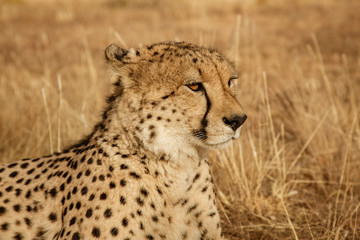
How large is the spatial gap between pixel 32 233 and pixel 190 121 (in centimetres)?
81

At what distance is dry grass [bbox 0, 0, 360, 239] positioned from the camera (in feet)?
10.3

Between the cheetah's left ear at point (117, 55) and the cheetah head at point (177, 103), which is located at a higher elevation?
the cheetah's left ear at point (117, 55)

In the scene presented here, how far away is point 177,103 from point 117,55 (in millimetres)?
396

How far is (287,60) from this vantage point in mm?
7160

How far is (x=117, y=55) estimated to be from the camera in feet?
7.94

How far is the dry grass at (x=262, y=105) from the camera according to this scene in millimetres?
3141

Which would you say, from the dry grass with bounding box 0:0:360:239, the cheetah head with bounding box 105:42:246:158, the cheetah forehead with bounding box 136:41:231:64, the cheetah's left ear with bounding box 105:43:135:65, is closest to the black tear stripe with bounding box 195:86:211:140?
the cheetah head with bounding box 105:42:246:158

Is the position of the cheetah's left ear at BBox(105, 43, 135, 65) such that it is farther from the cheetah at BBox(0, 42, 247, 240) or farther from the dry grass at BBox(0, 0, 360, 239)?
the dry grass at BBox(0, 0, 360, 239)

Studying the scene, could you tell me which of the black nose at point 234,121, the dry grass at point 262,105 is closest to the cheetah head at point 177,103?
the black nose at point 234,121

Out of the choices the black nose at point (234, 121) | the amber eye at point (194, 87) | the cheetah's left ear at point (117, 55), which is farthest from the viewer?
the cheetah's left ear at point (117, 55)

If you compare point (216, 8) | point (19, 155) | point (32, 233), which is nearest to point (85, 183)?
point (32, 233)

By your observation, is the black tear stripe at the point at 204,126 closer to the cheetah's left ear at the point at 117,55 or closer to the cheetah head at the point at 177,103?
the cheetah head at the point at 177,103

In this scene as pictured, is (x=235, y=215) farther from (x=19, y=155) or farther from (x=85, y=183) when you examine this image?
(x=19, y=155)

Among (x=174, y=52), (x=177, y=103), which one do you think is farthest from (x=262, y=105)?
(x=177, y=103)
